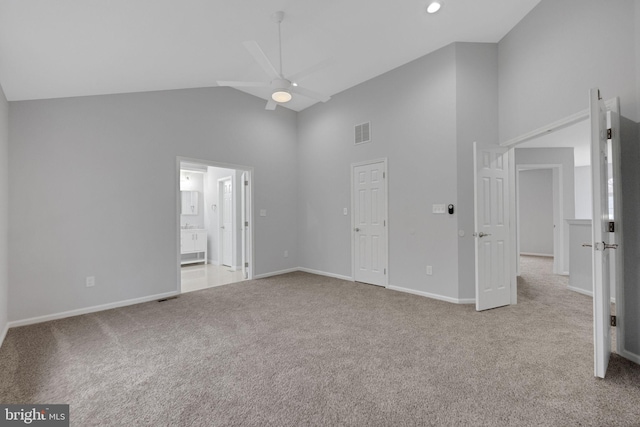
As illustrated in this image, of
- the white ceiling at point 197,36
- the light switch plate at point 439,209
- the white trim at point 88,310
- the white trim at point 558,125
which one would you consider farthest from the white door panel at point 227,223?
the white trim at point 558,125

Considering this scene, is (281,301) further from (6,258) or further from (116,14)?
(116,14)

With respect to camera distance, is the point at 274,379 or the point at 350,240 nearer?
the point at 274,379

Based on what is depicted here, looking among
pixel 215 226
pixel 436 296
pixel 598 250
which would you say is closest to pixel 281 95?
pixel 598 250

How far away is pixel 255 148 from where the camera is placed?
5320 mm

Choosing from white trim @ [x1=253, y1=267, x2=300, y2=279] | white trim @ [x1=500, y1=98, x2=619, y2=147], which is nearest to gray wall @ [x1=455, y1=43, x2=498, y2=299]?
white trim @ [x1=500, y1=98, x2=619, y2=147]

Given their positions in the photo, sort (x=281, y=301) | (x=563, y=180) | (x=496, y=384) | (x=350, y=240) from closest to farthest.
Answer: (x=496, y=384) → (x=281, y=301) → (x=350, y=240) → (x=563, y=180)

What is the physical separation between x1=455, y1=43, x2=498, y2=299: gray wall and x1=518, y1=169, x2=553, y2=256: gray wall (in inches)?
233

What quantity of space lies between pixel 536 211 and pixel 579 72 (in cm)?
704

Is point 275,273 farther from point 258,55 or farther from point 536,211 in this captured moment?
point 536,211

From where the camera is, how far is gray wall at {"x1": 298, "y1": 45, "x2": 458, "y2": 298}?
3880mm

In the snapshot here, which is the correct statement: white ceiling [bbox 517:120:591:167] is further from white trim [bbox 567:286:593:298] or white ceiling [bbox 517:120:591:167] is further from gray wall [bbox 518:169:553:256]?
white trim [bbox 567:286:593:298]

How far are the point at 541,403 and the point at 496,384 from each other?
25 centimetres

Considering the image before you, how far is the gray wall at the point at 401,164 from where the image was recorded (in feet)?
12.7

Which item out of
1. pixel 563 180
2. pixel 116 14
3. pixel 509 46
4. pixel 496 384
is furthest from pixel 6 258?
pixel 563 180
